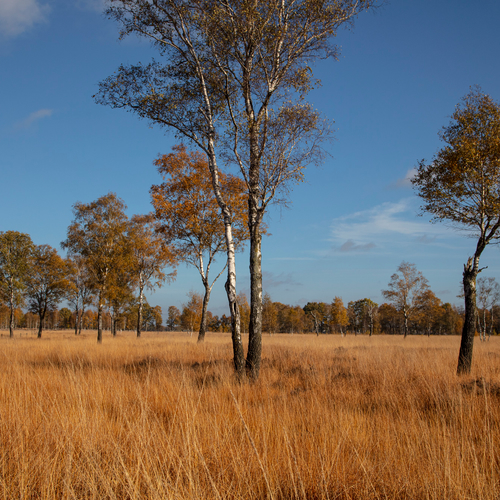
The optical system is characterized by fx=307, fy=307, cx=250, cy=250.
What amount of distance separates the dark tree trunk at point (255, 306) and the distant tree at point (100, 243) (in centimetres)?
1699

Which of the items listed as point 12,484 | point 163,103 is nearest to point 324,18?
point 163,103

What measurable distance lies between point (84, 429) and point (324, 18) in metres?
9.57

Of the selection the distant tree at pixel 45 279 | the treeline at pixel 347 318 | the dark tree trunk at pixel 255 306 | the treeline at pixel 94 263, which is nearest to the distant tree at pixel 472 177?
the dark tree trunk at pixel 255 306

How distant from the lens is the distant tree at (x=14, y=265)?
2831 centimetres

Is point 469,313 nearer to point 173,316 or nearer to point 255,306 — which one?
point 255,306

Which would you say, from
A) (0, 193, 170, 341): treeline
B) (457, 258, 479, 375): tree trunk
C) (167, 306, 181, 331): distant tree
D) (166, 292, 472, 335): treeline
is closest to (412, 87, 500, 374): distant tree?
(457, 258, 479, 375): tree trunk

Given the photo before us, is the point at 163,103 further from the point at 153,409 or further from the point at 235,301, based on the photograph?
the point at 153,409

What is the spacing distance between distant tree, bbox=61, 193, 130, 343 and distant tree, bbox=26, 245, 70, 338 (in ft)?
30.8

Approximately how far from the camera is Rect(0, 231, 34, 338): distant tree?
92.9 feet

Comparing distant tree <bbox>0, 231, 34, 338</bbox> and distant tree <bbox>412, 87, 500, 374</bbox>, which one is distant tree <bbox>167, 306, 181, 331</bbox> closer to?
distant tree <bbox>0, 231, 34, 338</bbox>

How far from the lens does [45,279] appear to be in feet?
98.9

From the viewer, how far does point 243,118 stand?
8312 mm

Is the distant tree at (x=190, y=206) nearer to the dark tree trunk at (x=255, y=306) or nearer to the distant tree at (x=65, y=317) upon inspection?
the dark tree trunk at (x=255, y=306)

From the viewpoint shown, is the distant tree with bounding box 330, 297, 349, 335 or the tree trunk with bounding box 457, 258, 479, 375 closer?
the tree trunk with bounding box 457, 258, 479, 375
